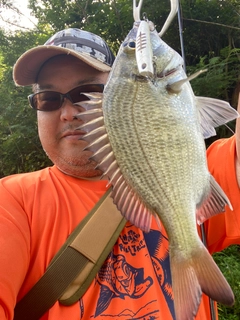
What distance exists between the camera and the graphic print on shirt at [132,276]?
63.2 inches

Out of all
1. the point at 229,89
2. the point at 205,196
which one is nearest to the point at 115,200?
the point at 205,196

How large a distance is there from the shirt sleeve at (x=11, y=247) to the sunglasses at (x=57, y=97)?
1.89 feet

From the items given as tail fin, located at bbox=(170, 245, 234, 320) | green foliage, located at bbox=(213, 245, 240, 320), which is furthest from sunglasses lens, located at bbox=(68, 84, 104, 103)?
green foliage, located at bbox=(213, 245, 240, 320)

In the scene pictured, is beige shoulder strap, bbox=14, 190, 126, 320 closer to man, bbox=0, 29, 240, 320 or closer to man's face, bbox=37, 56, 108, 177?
man, bbox=0, 29, 240, 320

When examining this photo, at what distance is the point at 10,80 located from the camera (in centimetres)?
793

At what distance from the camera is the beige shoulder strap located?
159 centimetres

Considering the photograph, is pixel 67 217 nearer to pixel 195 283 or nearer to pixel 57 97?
pixel 57 97

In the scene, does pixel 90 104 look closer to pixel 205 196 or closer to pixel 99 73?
pixel 205 196

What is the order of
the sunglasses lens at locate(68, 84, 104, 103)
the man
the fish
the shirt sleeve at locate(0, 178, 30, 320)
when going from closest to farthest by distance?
the fish
the shirt sleeve at locate(0, 178, 30, 320)
the man
the sunglasses lens at locate(68, 84, 104, 103)

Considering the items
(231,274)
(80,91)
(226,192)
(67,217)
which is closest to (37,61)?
(80,91)

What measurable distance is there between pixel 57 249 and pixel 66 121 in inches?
30.9

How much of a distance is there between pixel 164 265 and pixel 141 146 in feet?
2.66

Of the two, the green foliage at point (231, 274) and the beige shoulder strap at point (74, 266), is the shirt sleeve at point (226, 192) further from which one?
the green foliage at point (231, 274)

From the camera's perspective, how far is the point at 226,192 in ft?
6.06
